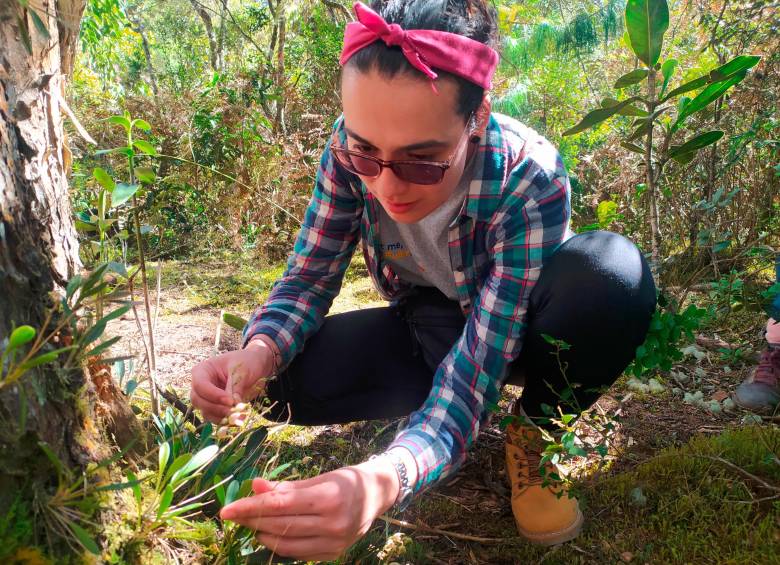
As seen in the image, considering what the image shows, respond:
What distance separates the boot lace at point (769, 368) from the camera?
2137mm

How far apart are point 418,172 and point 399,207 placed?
5.8 inches

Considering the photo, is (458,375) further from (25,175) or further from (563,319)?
(25,175)

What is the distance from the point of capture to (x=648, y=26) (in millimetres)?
2012

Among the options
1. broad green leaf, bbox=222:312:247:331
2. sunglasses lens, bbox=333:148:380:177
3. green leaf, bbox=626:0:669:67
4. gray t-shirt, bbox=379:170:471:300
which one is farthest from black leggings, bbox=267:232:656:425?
green leaf, bbox=626:0:669:67

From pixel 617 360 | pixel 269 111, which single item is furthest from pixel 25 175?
pixel 269 111

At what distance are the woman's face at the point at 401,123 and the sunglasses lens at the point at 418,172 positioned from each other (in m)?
0.02

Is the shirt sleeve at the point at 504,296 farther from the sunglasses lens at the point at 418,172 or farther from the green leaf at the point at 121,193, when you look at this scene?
the green leaf at the point at 121,193

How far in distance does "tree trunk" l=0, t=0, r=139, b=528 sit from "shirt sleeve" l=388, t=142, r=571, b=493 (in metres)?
0.79

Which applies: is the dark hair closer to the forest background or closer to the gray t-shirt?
the gray t-shirt

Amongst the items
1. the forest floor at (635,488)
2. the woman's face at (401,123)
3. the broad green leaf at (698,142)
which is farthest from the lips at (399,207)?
the broad green leaf at (698,142)

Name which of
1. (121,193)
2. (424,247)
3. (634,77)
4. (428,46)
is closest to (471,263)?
(424,247)

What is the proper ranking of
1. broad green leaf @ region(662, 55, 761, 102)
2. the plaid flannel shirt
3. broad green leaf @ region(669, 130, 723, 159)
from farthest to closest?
1. broad green leaf @ region(669, 130, 723, 159)
2. broad green leaf @ region(662, 55, 761, 102)
3. the plaid flannel shirt

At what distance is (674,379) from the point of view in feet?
8.10

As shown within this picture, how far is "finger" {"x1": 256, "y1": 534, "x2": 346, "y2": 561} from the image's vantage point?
3.44ft
